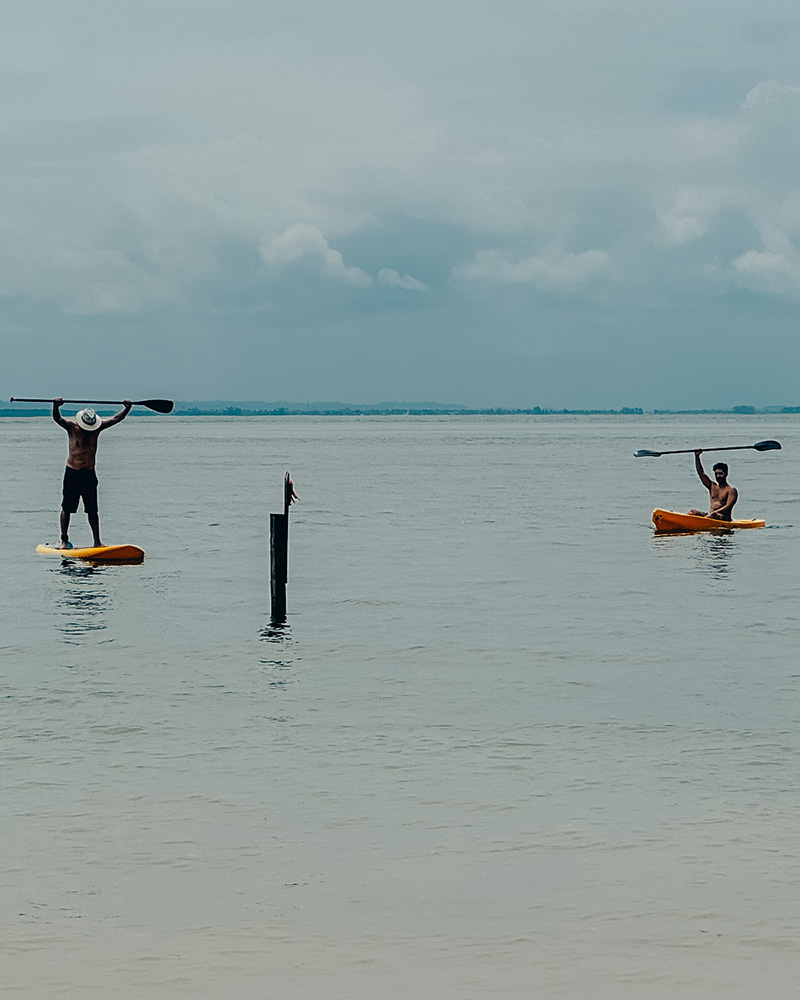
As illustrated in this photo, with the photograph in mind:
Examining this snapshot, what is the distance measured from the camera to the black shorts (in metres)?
22.7

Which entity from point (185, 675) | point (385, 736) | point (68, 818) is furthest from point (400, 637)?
point (68, 818)

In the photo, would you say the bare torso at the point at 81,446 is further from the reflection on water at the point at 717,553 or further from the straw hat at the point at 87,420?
the reflection on water at the point at 717,553

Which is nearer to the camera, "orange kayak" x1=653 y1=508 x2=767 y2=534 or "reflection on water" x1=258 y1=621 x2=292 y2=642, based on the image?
"reflection on water" x1=258 y1=621 x2=292 y2=642

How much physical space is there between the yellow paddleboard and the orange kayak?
12070 millimetres

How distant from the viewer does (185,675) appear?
47.8 ft

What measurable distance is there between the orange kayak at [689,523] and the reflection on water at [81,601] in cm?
1295

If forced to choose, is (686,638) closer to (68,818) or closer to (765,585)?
(765,585)

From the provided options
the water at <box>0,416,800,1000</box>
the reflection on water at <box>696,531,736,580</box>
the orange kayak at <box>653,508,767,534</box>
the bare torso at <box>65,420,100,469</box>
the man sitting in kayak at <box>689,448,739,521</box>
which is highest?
the bare torso at <box>65,420,100,469</box>

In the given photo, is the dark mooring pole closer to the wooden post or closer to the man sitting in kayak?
the wooden post

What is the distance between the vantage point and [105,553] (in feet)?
78.9

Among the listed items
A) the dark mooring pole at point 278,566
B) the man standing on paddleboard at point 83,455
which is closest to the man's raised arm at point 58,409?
the man standing on paddleboard at point 83,455

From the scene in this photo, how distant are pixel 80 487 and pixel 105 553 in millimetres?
1807

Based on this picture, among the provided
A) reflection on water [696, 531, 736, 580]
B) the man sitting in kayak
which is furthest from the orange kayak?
reflection on water [696, 531, 736, 580]

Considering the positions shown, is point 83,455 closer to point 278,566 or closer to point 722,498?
point 278,566
